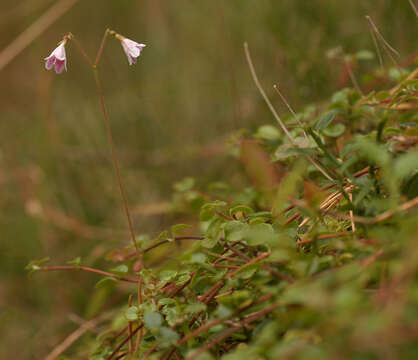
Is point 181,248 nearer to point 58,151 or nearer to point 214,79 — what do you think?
point 58,151

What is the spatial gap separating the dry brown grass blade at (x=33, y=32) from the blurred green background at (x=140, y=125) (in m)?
0.15

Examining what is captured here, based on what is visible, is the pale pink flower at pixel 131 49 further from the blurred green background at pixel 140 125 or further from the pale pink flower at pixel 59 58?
the blurred green background at pixel 140 125

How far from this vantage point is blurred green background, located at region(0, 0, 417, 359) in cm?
107

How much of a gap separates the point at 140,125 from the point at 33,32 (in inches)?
19.1

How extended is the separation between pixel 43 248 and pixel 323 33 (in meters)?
0.98

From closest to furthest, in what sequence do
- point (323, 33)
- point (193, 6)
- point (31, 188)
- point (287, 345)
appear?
1. point (287, 345)
2. point (323, 33)
3. point (31, 188)
4. point (193, 6)

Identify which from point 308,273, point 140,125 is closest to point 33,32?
point 140,125

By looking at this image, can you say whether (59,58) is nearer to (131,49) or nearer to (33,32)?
(131,49)

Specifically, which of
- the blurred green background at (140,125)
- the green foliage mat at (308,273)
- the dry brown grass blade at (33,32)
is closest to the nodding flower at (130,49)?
the green foliage mat at (308,273)

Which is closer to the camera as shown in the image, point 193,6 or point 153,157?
point 153,157

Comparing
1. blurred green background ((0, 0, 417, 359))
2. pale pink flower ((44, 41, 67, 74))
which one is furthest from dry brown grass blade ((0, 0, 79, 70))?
pale pink flower ((44, 41, 67, 74))

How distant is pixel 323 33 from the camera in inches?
43.8

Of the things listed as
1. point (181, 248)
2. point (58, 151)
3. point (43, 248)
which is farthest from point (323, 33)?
point (43, 248)

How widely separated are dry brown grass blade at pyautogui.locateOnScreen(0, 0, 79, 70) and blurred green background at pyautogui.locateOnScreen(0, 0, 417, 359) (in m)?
0.15
